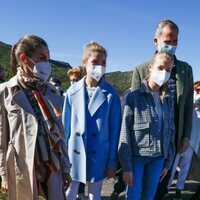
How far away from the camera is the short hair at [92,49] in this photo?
14.1ft

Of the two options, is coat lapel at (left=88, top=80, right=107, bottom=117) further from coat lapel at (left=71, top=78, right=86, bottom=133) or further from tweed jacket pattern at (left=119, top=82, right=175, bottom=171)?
tweed jacket pattern at (left=119, top=82, right=175, bottom=171)

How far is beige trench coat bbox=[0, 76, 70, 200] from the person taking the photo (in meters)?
3.32

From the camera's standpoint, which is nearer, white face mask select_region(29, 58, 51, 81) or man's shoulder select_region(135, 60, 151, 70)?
white face mask select_region(29, 58, 51, 81)

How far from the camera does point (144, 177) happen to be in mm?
4160

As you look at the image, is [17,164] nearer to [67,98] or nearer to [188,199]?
[67,98]

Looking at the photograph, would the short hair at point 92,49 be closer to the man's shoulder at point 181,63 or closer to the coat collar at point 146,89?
the coat collar at point 146,89

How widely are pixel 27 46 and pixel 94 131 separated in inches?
49.5

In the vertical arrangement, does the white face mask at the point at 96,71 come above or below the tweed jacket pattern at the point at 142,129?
above

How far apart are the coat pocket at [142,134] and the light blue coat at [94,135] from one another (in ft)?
0.94

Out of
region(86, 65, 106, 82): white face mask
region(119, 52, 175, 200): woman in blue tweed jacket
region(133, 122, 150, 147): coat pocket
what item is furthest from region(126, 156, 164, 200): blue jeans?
region(86, 65, 106, 82): white face mask

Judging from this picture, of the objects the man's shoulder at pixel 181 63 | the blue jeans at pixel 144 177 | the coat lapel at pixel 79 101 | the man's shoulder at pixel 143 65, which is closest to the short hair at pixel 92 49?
the coat lapel at pixel 79 101

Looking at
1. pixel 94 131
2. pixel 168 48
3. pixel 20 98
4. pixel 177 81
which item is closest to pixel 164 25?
pixel 168 48

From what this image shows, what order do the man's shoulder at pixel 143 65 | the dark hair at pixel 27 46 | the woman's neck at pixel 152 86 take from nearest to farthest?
the dark hair at pixel 27 46, the woman's neck at pixel 152 86, the man's shoulder at pixel 143 65

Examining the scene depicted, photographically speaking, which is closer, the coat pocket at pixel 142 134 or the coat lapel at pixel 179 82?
the coat pocket at pixel 142 134
